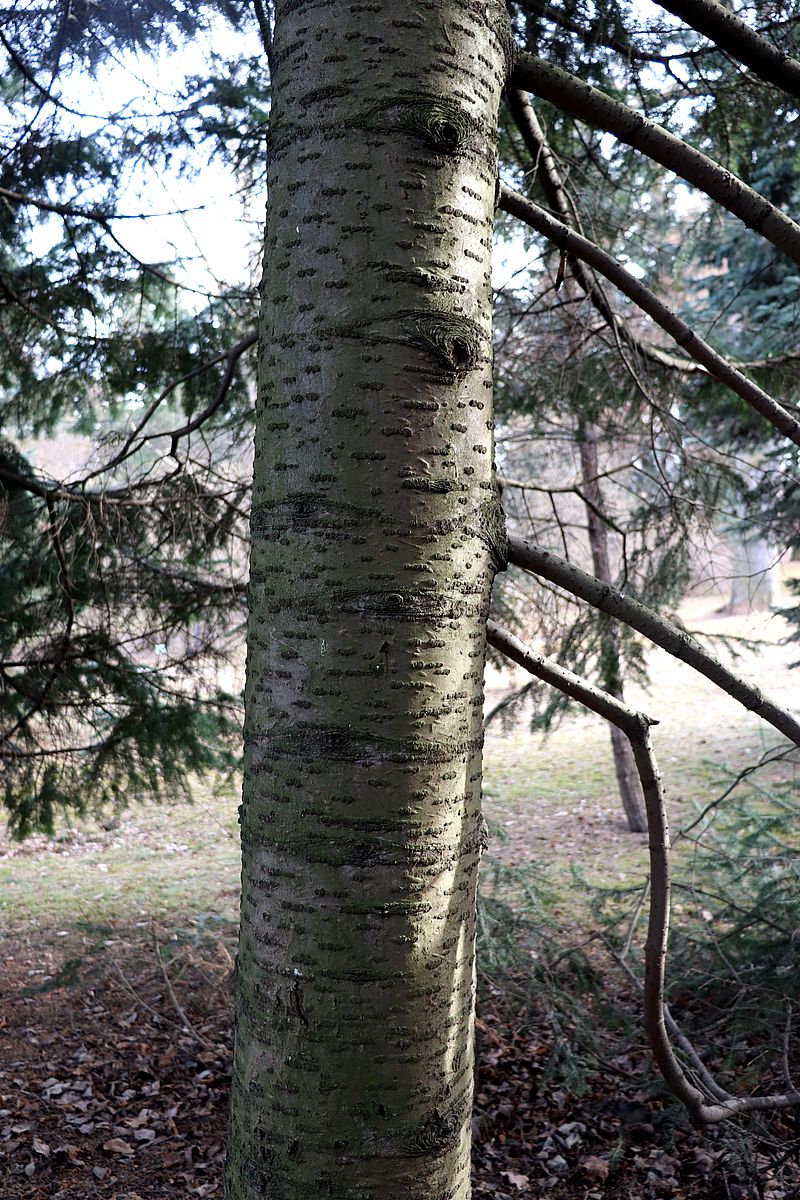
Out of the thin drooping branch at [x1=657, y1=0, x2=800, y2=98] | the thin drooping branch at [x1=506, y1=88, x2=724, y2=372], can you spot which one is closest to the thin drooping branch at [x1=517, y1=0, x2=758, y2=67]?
the thin drooping branch at [x1=506, y1=88, x2=724, y2=372]

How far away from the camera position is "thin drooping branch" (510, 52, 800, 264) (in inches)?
63.3

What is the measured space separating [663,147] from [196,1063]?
4.51m

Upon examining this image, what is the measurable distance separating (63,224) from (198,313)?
82 centimetres

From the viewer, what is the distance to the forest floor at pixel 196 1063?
3.29 metres

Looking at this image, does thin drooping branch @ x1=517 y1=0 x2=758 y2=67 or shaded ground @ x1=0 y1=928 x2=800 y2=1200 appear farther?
shaded ground @ x1=0 y1=928 x2=800 y2=1200

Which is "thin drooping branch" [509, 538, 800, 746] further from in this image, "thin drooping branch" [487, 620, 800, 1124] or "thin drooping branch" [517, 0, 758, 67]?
"thin drooping branch" [517, 0, 758, 67]

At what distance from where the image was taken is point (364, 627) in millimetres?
1132

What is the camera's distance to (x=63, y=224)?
4508 millimetres

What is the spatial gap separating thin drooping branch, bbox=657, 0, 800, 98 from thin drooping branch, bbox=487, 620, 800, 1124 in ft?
3.76

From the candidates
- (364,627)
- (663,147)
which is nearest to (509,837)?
(663,147)

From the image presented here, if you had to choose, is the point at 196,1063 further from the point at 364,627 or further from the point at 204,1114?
the point at 364,627

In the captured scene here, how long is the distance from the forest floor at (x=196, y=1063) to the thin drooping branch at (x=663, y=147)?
212 centimetres

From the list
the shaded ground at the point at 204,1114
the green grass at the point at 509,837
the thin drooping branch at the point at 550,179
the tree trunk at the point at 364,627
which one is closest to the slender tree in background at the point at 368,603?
the tree trunk at the point at 364,627

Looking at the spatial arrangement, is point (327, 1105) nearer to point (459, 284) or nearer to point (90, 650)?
point (459, 284)
